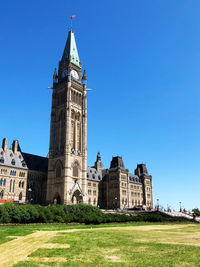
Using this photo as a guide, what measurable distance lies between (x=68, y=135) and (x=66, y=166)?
10.1m

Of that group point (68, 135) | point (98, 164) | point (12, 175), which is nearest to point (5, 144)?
point (12, 175)

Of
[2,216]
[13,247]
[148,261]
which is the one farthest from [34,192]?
[148,261]

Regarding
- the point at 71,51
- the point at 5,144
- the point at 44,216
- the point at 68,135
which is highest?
the point at 71,51

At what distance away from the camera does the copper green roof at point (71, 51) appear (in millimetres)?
94000

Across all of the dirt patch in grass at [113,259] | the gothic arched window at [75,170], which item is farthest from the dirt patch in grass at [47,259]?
the gothic arched window at [75,170]

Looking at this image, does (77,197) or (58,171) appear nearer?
(77,197)

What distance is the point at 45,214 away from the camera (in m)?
36.3

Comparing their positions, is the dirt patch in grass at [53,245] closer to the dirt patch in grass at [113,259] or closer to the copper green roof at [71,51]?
the dirt patch in grass at [113,259]

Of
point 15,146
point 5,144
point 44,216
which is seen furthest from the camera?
point 15,146

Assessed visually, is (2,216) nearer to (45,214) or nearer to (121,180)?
(45,214)

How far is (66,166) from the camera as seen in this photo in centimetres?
7606

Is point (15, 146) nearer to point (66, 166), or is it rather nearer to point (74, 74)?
point (66, 166)

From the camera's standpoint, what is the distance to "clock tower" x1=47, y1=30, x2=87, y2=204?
77.1 m

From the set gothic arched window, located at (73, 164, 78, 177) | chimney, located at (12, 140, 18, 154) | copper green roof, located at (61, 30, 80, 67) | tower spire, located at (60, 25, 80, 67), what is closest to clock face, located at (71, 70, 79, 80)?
tower spire, located at (60, 25, 80, 67)
